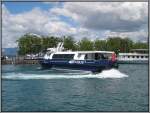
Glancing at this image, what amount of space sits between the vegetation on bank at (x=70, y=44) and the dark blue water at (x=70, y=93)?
45.6 metres

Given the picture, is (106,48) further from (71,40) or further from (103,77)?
(103,77)

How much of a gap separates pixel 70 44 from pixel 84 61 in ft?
154

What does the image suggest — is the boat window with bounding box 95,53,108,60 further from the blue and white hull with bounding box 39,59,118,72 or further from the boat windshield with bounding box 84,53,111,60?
the blue and white hull with bounding box 39,59,118,72

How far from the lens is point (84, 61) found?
4441 centimetres

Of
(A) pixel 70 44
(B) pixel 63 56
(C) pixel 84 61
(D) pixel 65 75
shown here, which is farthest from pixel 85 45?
(D) pixel 65 75

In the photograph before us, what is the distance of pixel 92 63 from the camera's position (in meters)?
43.6

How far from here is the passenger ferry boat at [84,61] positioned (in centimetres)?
4344

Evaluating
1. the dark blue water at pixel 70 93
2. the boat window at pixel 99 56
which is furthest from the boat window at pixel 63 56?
the dark blue water at pixel 70 93

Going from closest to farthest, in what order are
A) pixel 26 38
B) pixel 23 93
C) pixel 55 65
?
1. pixel 23 93
2. pixel 55 65
3. pixel 26 38

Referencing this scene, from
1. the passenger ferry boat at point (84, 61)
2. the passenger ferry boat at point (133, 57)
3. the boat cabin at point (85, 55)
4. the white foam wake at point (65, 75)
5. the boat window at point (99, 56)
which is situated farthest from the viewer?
the passenger ferry boat at point (133, 57)

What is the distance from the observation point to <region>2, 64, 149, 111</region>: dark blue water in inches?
859

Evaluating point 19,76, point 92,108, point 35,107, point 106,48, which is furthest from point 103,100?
point 106,48

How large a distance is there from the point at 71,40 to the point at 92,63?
4937 cm

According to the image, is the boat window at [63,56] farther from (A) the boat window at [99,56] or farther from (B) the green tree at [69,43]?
(B) the green tree at [69,43]
